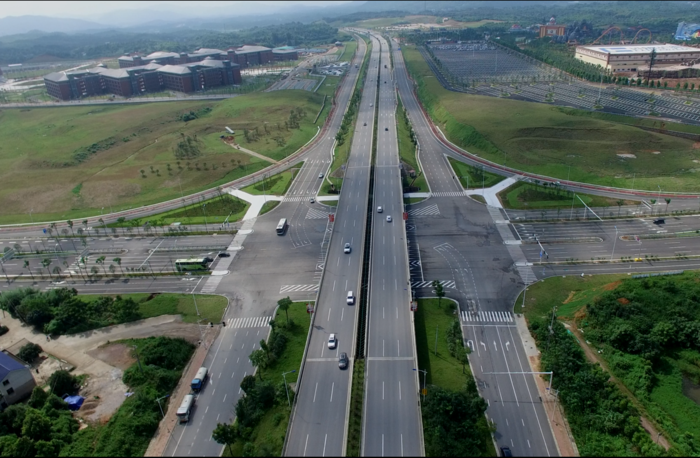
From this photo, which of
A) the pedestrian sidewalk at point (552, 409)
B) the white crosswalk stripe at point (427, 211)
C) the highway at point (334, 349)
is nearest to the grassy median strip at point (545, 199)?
the white crosswalk stripe at point (427, 211)

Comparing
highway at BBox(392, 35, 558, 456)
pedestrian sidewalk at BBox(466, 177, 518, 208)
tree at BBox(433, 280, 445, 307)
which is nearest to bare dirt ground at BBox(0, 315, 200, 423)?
tree at BBox(433, 280, 445, 307)

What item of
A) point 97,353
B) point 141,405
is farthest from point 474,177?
point 141,405

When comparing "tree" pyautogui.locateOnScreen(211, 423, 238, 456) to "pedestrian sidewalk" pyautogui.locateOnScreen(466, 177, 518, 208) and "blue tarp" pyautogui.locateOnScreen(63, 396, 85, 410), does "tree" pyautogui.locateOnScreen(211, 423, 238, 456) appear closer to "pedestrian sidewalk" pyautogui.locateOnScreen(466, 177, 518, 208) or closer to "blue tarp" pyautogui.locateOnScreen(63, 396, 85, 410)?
"blue tarp" pyautogui.locateOnScreen(63, 396, 85, 410)

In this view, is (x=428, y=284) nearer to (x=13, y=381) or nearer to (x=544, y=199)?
(x=544, y=199)

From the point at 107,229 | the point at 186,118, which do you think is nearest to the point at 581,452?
the point at 107,229

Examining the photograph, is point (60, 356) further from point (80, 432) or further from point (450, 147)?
point (450, 147)
